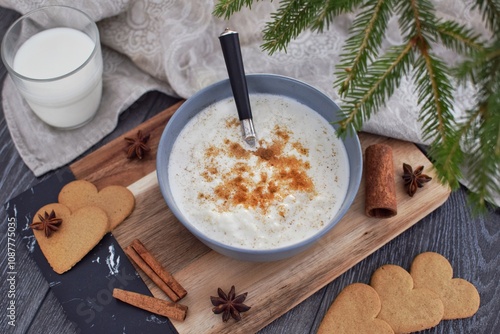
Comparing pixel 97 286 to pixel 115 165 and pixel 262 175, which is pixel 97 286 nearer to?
pixel 115 165

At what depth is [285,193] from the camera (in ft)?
5.60

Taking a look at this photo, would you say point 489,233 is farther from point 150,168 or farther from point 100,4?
point 100,4

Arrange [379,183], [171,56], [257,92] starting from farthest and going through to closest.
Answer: [171,56] → [257,92] → [379,183]

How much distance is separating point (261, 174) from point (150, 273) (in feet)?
1.59

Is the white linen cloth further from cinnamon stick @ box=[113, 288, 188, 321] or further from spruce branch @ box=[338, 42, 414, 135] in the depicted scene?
spruce branch @ box=[338, 42, 414, 135]

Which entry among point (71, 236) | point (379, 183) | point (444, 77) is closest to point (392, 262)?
point (379, 183)

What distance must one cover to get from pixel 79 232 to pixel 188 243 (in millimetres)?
374

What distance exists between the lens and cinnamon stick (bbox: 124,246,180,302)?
1.72 m

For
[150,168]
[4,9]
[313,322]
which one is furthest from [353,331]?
[4,9]

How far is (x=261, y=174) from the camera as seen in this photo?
1.75 metres

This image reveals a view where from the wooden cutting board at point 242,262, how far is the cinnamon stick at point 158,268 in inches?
1.0

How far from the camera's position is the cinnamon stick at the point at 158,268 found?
5.65 feet

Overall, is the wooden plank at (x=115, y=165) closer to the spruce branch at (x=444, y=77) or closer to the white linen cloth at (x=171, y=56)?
the white linen cloth at (x=171, y=56)

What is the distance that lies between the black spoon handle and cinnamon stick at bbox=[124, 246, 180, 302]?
58 centimetres
